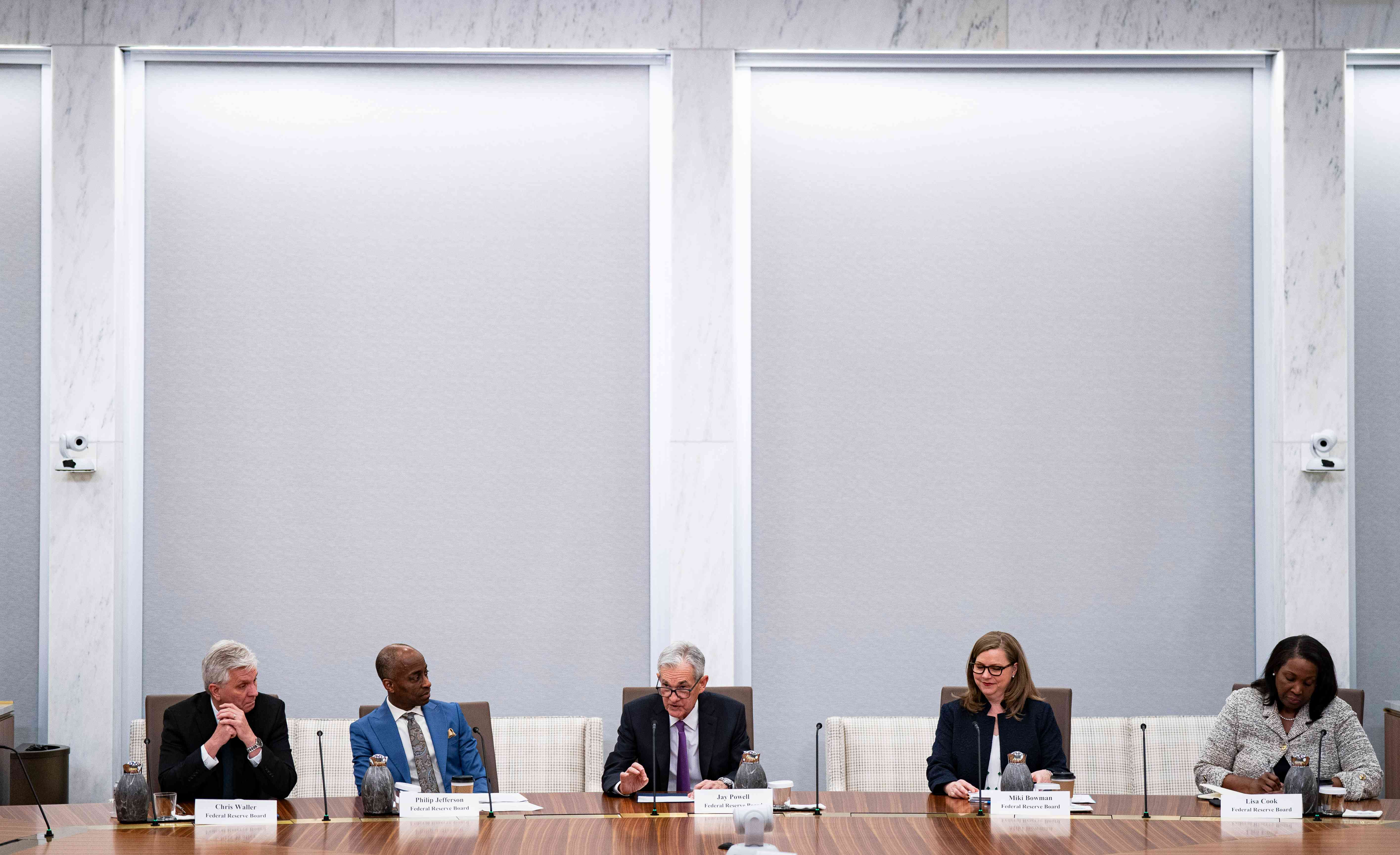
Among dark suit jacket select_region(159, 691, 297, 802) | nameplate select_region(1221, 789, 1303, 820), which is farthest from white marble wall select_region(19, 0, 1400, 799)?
nameplate select_region(1221, 789, 1303, 820)

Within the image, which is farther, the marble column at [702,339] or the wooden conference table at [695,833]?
the marble column at [702,339]

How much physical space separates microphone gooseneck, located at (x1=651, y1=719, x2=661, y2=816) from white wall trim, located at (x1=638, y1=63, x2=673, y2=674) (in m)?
1.30

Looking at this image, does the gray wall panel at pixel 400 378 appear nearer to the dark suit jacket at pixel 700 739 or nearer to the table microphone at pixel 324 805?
the dark suit jacket at pixel 700 739

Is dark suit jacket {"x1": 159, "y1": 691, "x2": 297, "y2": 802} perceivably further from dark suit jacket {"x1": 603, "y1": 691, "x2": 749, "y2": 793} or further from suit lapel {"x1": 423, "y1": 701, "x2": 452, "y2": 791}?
dark suit jacket {"x1": 603, "y1": 691, "x2": 749, "y2": 793}

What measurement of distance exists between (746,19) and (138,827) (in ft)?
13.7

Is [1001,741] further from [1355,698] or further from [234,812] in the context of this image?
[234,812]

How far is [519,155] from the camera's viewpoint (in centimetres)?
597

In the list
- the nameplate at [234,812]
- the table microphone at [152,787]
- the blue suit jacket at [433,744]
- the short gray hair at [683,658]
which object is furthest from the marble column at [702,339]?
the nameplate at [234,812]

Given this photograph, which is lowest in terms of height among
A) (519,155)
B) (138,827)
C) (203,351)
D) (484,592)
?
(138,827)

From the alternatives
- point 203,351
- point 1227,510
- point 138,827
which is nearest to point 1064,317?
point 1227,510

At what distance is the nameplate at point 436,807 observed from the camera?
3699 mm

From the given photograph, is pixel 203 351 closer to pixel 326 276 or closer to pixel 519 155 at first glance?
pixel 326 276

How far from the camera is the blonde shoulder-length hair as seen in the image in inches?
173

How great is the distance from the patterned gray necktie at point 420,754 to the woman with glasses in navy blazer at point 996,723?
A: 1.70 metres
